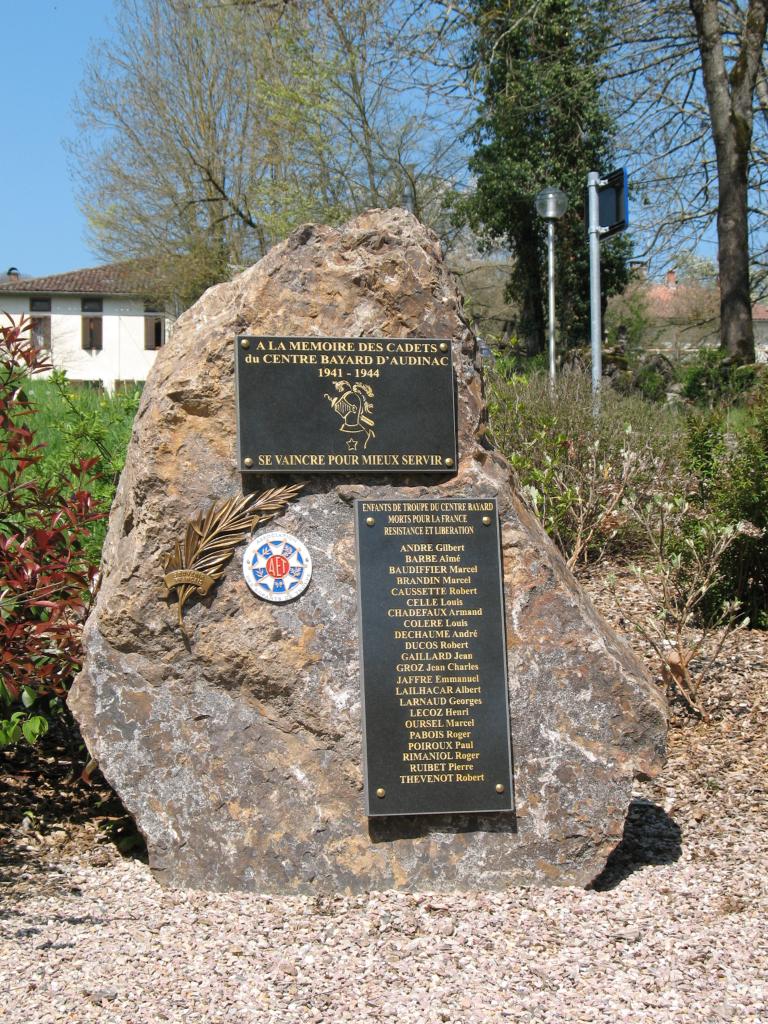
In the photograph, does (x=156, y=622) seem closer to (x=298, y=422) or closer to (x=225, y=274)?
(x=298, y=422)

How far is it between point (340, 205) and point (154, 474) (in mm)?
17091

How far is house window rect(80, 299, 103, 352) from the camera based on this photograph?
144ft

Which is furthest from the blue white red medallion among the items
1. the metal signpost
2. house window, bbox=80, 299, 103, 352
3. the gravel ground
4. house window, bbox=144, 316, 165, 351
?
house window, bbox=80, 299, 103, 352

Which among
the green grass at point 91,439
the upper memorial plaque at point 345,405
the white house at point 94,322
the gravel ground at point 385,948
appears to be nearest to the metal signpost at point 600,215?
the green grass at point 91,439

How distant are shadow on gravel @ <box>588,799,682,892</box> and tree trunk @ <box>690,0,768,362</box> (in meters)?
11.8

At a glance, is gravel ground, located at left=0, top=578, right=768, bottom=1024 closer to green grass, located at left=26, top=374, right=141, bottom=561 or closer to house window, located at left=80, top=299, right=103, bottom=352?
green grass, located at left=26, top=374, right=141, bottom=561

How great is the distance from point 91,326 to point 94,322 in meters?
0.22

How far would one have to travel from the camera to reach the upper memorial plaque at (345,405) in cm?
368

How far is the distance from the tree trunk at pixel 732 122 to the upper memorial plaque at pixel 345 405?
12.4 meters

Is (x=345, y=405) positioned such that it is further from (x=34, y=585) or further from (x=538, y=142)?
(x=538, y=142)

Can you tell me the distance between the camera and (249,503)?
367cm

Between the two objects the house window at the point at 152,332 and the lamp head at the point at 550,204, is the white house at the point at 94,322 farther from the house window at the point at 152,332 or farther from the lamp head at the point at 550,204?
the lamp head at the point at 550,204

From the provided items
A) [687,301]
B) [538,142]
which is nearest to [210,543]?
[538,142]

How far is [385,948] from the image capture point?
323cm
